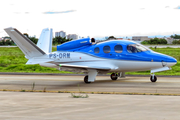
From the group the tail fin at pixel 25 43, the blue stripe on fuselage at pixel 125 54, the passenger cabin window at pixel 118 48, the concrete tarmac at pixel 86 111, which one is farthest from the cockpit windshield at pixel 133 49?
the concrete tarmac at pixel 86 111

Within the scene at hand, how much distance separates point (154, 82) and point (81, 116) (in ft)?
39.5

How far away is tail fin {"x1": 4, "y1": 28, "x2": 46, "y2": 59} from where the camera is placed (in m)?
19.7

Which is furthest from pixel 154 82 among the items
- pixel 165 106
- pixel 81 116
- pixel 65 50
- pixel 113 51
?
pixel 81 116

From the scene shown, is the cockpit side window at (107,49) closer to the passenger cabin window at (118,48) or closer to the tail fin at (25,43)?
the passenger cabin window at (118,48)

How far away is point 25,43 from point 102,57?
203 inches

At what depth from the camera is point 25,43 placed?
20062 mm

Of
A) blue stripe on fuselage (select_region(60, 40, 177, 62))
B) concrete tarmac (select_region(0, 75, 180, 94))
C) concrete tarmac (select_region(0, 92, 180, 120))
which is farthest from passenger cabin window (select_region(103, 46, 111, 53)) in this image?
concrete tarmac (select_region(0, 92, 180, 120))

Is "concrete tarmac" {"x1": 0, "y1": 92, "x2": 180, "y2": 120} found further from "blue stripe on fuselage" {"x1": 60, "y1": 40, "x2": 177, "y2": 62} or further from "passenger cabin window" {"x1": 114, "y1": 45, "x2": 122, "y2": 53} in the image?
"passenger cabin window" {"x1": 114, "y1": 45, "x2": 122, "y2": 53}

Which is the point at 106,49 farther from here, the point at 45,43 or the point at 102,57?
the point at 45,43

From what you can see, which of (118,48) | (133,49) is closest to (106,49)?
(118,48)

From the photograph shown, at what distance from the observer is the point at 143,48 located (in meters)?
20.0

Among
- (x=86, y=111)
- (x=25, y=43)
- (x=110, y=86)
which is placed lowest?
(x=110, y=86)

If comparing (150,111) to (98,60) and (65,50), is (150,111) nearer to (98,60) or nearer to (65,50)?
(98,60)

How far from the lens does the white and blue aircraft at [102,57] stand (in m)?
19.5
